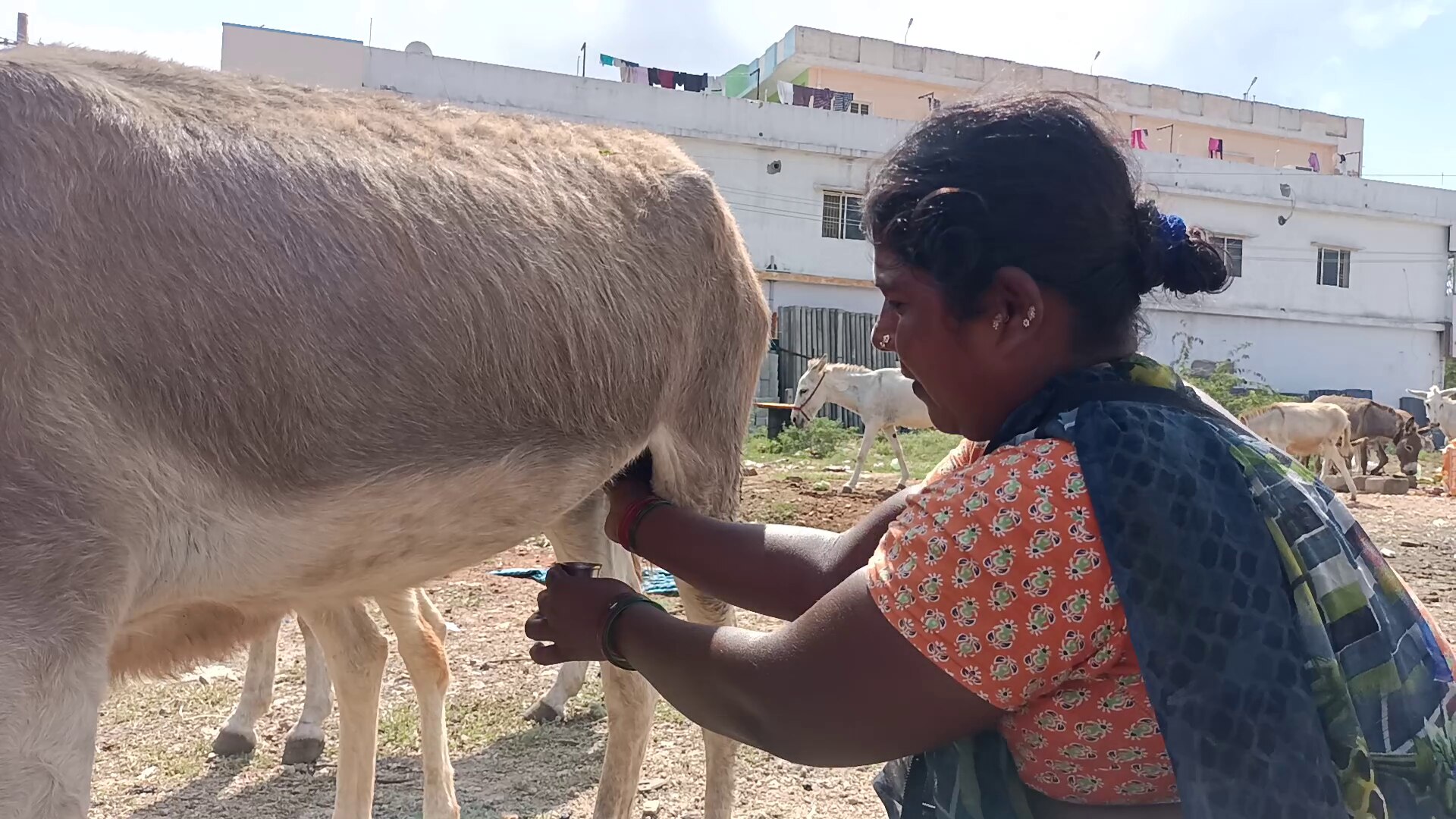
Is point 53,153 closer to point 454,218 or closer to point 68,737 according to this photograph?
point 454,218

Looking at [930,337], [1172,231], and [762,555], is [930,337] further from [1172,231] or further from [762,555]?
[762,555]

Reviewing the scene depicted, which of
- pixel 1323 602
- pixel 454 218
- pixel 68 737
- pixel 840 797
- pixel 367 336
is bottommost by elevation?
pixel 840 797

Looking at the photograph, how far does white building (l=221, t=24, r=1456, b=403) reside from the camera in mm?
18609

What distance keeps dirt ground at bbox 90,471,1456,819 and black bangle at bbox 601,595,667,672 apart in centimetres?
198

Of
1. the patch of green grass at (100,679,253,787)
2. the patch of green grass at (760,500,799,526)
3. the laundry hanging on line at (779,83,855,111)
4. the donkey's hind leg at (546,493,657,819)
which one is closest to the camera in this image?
the donkey's hind leg at (546,493,657,819)

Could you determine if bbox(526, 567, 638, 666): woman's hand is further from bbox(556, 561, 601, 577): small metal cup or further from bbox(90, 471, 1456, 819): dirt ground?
bbox(90, 471, 1456, 819): dirt ground

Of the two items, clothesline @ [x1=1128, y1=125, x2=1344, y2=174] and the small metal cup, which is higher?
clothesline @ [x1=1128, y1=125, x2=1344, y2=174]

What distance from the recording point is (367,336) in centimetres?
208

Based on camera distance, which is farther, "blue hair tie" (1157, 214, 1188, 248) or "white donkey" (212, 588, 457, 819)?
"white donkey" (212, 588, 457, 819)

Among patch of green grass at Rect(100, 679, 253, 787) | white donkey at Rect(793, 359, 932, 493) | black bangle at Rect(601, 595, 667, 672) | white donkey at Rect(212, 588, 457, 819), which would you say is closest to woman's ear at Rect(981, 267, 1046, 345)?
black bangle at Rect(601, 595, 667, 672)

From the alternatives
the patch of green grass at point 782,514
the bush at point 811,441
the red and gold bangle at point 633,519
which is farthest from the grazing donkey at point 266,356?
the bush at point 811,441

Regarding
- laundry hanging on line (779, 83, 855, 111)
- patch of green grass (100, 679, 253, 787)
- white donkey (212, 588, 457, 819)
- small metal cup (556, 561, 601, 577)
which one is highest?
laundry hanging on line (779, 83, 855, 111)

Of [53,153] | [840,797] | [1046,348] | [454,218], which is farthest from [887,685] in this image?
[840,797]

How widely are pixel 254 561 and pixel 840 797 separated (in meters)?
2.33
